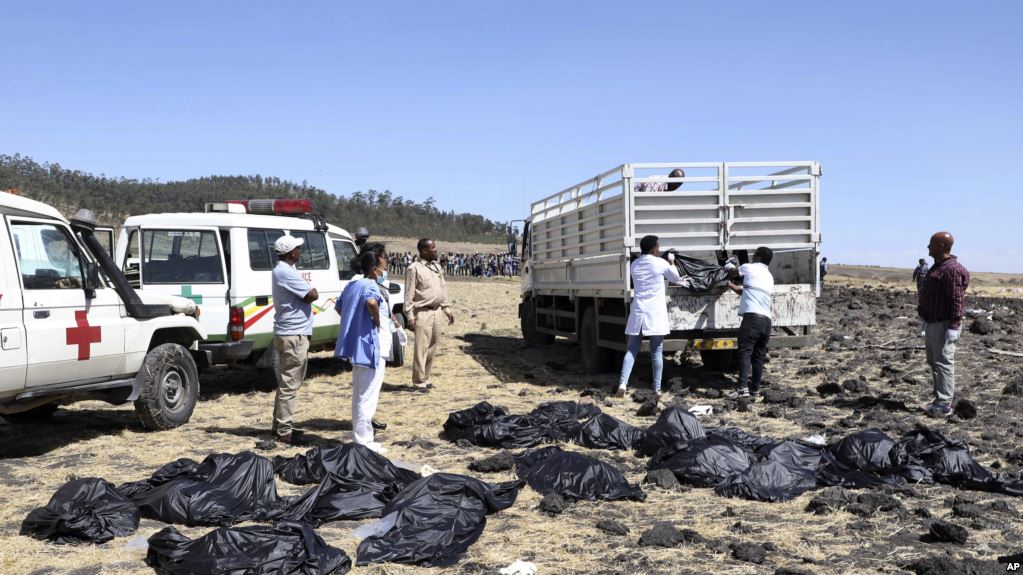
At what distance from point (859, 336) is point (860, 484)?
9.68 m

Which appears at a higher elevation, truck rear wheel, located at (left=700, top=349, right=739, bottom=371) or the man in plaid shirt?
the man in plaid shirt

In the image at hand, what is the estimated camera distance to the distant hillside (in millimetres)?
60984

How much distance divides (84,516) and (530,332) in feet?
35.5

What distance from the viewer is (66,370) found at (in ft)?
21.9

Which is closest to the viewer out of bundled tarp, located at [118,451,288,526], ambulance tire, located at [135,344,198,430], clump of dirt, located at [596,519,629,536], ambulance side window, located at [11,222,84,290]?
clump of dirt, located at [596,519,629,536]

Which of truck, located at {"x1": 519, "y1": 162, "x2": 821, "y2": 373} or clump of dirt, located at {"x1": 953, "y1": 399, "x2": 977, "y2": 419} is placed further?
truck, located at {"x1": 519, "y1": 162, "x2": 821, "y2": 373}

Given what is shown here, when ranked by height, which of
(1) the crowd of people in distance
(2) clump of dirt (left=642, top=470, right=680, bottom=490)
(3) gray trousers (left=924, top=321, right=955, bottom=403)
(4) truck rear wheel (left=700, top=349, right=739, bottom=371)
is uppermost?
(1) the crowd of people in distance

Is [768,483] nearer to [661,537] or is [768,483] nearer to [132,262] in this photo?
[661,537]

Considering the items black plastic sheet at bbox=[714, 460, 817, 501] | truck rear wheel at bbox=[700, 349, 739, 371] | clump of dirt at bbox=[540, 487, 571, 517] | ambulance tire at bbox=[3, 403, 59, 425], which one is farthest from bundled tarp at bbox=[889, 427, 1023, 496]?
ambulance tire at bbox=[3, 403, 59, 425]

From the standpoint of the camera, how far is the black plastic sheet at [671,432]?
6.58 meters

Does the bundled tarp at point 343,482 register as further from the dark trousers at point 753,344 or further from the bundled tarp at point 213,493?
the dark trousers at point 753,344

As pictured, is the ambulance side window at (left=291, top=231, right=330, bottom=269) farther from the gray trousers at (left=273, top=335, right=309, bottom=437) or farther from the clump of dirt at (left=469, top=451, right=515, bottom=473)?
the clump of dirt at (left=469, top=451, right=515, bottom=473)

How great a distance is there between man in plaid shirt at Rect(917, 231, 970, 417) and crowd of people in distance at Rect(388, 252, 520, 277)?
4327cm

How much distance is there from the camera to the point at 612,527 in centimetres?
483
